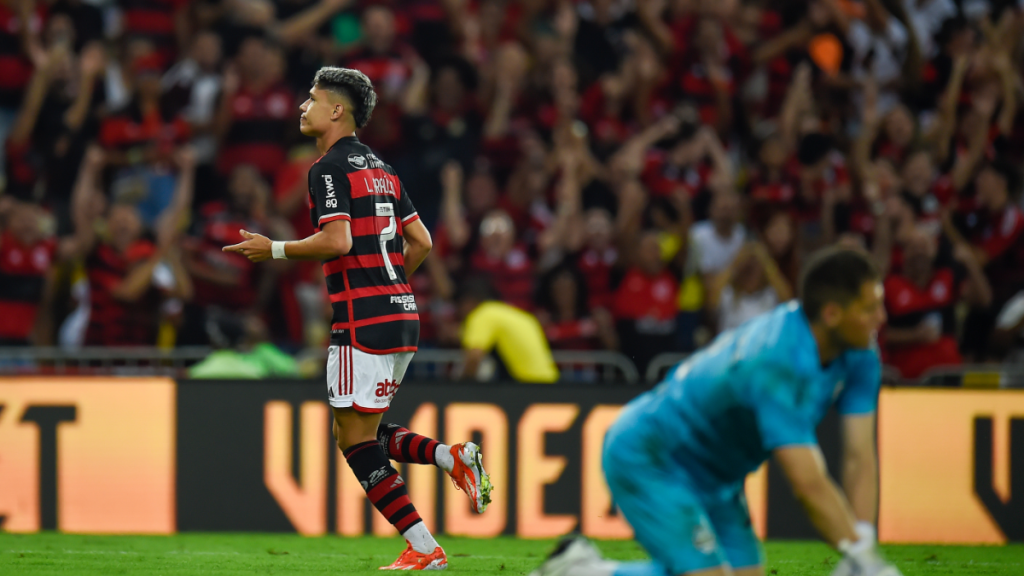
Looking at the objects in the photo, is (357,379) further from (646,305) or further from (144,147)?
(144,147)

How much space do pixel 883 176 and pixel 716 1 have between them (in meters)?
2.59

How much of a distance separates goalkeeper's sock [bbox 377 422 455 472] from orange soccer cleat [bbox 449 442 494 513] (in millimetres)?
36

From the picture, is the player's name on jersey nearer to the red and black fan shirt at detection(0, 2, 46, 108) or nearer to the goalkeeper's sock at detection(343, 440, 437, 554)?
the goalkeeper's sock at detection(343, 440, 437, 554)

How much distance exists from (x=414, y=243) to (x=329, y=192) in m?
0.68

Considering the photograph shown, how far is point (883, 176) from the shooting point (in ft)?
36.4

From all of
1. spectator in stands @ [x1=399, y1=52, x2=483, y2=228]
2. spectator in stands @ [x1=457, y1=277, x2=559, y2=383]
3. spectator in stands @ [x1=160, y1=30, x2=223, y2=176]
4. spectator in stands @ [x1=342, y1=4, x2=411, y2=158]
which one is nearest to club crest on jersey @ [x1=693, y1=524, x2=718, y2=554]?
spectator in stands @ [x1=457, y1=277, x2=559, y2=383]

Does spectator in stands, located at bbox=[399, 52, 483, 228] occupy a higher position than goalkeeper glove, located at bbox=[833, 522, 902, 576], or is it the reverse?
spectator in stands, located at bbox=[399, 52, 483, 228]

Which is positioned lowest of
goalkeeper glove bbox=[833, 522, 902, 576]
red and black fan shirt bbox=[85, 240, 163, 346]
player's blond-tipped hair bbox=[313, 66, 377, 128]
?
goalkeeper glove bbox=[833, 522, 902, 576]

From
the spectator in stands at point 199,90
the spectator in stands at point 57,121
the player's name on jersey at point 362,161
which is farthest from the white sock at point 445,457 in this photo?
the spectator in stands at point 57,121

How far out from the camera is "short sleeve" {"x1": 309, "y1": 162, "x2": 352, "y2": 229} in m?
5.63

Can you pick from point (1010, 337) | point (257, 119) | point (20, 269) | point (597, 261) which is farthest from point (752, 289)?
point (20, 269)

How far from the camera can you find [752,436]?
391 centimetres

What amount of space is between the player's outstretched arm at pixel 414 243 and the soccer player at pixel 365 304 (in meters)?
0.15

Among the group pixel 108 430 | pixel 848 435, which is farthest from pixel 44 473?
pixel 848 435
